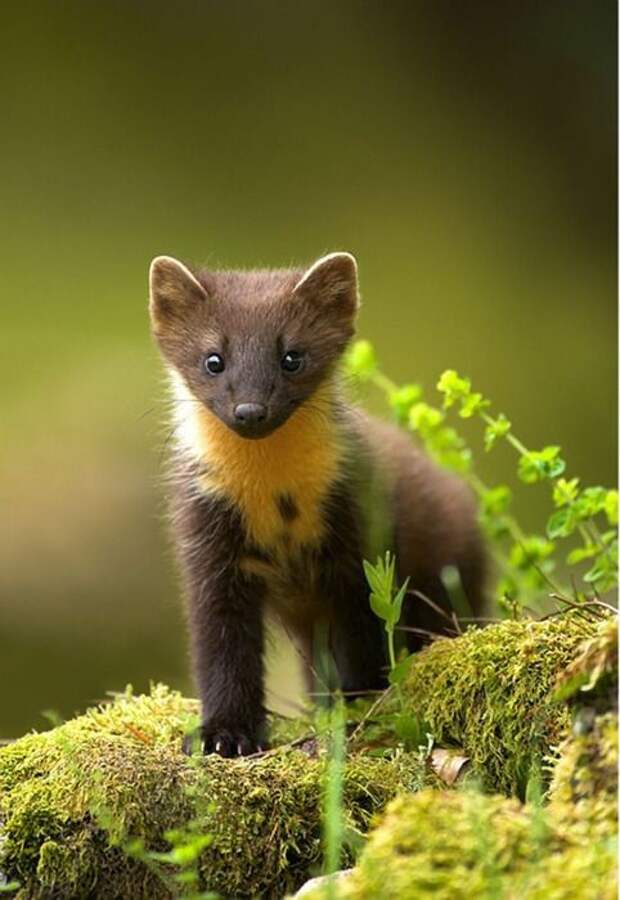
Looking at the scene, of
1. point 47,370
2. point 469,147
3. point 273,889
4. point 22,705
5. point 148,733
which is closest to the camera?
point 273,889

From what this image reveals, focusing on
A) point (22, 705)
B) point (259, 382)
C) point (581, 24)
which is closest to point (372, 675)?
point (259, 382)

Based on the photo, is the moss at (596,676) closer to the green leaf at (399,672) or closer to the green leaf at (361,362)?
the green leaf at (399,672)

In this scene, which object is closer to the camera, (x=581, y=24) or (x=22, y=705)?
(x=22, y=705)

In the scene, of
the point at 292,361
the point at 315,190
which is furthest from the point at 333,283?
the point at 315,190

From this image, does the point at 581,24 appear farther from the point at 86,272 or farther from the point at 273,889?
the point at 273,889

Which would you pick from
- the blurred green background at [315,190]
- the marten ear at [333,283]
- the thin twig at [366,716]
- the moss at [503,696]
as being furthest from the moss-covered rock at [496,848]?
the blurred green background at [315,190]

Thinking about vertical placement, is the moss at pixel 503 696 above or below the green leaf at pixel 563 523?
below
